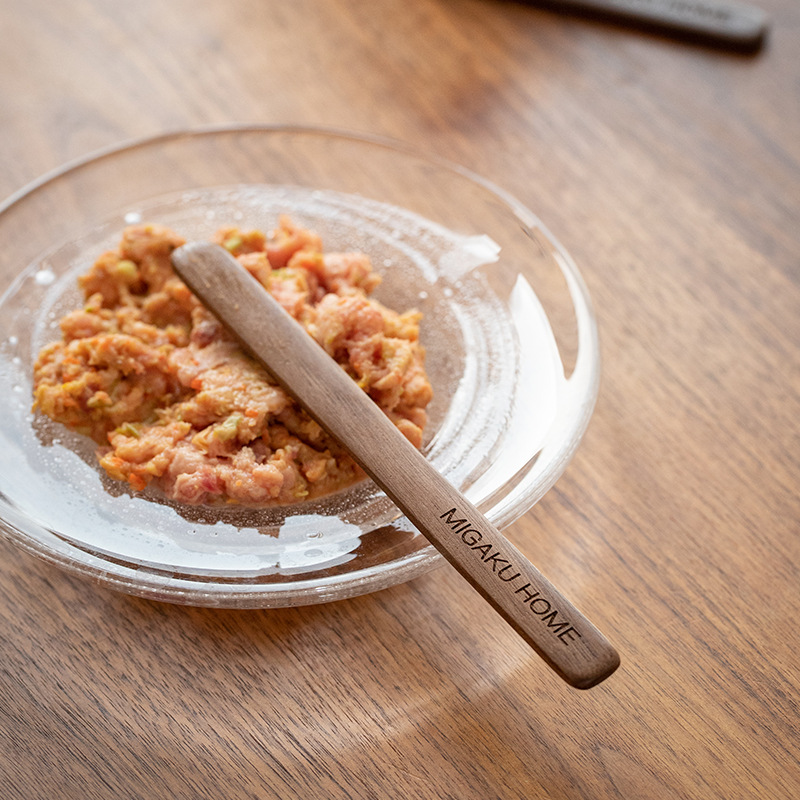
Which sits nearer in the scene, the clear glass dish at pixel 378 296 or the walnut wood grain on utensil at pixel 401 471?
the walnut wood grain on utensil at pixel 401 471

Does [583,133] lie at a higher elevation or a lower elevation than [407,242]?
higher

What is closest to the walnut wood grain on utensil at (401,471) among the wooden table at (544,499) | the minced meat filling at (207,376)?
the minced meat filling at (207,376)

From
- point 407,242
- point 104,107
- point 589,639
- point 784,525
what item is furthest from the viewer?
point 104,107

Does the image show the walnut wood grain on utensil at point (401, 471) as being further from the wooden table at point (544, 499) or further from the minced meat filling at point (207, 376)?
the wooden table at point (544, 499)

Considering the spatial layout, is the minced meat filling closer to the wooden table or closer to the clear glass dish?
the clear glass dish

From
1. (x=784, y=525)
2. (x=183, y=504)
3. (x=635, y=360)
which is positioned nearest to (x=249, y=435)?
(x=183, y=504)

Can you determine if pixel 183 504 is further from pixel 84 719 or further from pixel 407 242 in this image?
pixel 407 242

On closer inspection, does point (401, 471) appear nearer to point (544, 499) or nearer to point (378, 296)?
point (544, 499)
